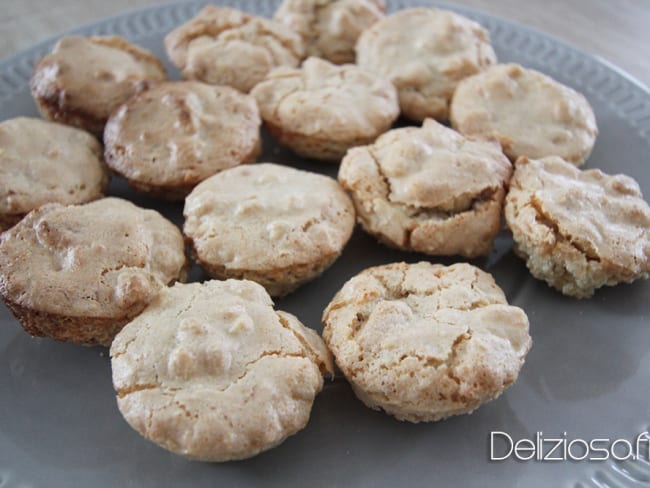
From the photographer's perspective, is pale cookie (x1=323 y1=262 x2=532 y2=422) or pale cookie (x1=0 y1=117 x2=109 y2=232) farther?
pale cookie (x1=0 y1=117 x2=109 y2=232)

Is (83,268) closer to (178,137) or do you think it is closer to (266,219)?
(266,219)

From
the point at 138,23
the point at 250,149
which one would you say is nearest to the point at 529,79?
the point at 250,149

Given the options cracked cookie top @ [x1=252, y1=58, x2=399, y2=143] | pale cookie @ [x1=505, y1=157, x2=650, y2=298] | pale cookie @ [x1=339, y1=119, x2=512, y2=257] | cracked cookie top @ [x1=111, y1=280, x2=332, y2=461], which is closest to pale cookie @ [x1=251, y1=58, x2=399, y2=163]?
cracked cookie top @ [x1=252, y1=58, x2=399, y2=143]

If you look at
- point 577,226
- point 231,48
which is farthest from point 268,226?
point 231,48

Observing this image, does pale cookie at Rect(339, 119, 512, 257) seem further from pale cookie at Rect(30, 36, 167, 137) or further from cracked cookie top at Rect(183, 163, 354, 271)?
pale cookie at Rect(30, 36, 167, 137)

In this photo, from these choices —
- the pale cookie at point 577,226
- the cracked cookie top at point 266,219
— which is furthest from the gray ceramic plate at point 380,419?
the cracked cookie top at point 266,219
